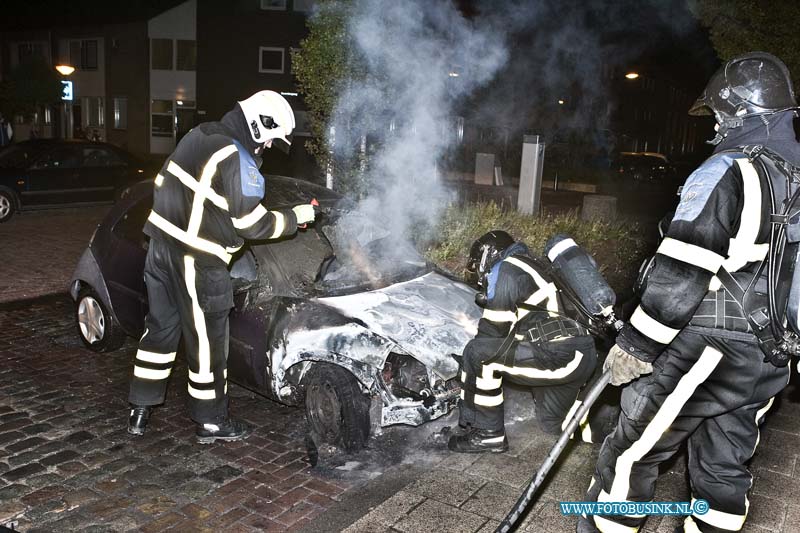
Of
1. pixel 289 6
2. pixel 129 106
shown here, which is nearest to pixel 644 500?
pixel 289 6

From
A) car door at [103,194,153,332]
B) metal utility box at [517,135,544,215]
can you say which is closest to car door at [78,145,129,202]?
metal utility box at [517,135,544,215]

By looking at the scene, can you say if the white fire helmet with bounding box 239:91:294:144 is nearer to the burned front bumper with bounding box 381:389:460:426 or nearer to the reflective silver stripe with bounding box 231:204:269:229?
the reflective silver stripe with bounding box 231:204:269:229

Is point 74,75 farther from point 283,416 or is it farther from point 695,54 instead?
point 283,416

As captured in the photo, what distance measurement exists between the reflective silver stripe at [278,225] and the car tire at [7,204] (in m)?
10.4

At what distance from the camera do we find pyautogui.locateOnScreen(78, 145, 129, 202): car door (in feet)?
46.0

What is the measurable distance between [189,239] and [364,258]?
1398 mm

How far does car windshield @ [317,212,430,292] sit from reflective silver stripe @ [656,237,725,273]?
2.43 m

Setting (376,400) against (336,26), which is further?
(336,26)

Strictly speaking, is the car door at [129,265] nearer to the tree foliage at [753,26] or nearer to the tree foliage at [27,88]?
the tree foliage at [753,26]

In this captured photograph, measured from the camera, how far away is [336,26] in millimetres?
8578

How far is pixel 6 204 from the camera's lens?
12539mm

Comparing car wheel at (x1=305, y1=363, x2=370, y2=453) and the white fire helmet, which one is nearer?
car wheel at (x1=305, y1=363, x2=370, y2=453)

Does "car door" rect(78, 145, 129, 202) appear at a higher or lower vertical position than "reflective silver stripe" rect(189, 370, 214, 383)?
higher

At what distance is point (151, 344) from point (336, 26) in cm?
548
